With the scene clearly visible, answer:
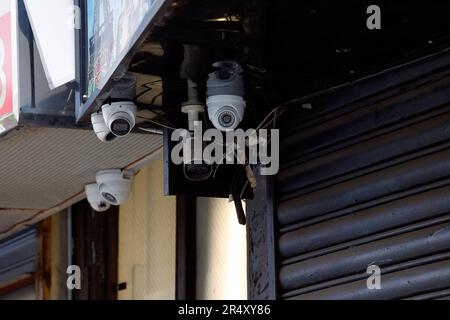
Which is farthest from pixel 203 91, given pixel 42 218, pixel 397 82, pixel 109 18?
pixel 42 218

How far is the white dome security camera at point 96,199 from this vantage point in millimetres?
7152

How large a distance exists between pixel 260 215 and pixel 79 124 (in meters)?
1.10

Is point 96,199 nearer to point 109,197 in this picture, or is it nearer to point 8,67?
point 109,197

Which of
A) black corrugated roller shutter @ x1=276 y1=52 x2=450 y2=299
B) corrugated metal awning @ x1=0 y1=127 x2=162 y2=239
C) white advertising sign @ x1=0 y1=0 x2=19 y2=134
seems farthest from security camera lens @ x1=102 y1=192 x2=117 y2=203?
black corrugated roller shutter @ x1=276 y1=52 x2=450 y2=299

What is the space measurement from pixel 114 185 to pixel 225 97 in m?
1.81

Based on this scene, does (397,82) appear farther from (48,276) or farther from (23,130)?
(48,276)

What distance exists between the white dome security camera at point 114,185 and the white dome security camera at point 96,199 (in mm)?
140

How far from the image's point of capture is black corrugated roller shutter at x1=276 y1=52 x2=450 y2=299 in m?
5.18

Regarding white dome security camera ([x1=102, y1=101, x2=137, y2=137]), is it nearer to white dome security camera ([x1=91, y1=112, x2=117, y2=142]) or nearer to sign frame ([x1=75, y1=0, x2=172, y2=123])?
sign frame ([x1=75, y1=0, x2=172, y2=123])

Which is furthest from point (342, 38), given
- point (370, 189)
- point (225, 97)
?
point (370, 189)

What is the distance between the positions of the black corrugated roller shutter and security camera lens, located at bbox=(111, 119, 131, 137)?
3.37ft

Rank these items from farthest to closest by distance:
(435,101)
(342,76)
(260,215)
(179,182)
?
(260,215)
(179,182)
(342,76)
(435,101)

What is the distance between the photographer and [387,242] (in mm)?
5398

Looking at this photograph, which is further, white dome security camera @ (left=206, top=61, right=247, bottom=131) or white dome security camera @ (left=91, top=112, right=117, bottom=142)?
white dome security camera @ (left=91, top=112, right=117, bottom=142)
